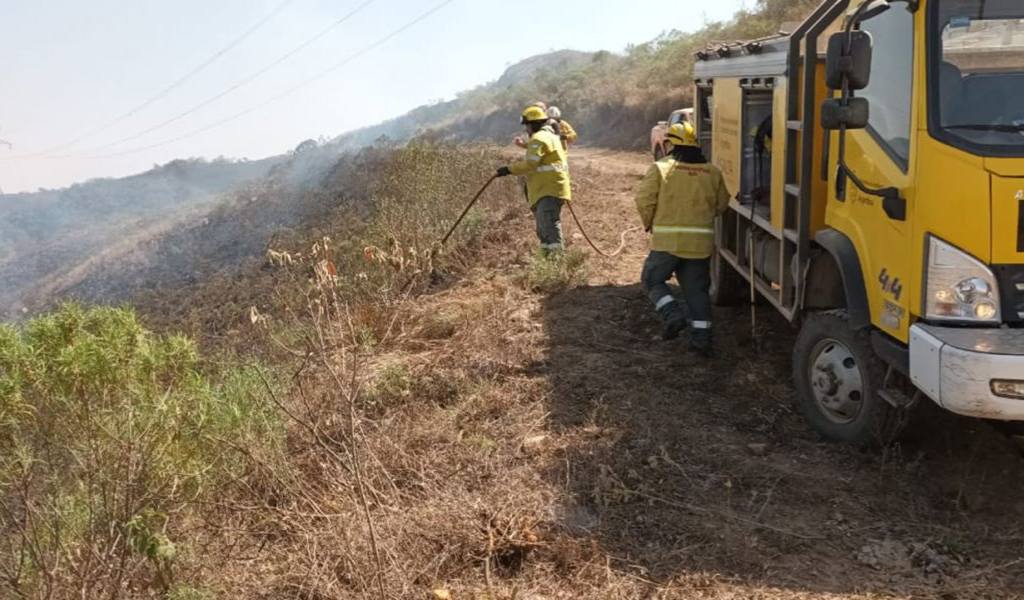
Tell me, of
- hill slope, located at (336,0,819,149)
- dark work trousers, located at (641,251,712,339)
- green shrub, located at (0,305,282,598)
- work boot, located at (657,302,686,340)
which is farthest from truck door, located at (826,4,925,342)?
hill slope, located at (336,0,819,149)

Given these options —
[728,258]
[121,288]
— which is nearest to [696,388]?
[728,258]

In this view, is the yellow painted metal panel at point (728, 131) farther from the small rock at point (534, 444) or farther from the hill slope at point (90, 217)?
the hill slope at point (90, 217)

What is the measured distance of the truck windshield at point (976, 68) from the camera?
10.9 feet

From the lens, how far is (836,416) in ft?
14.2

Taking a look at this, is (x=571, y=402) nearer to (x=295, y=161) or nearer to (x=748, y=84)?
(x=748, y=84)

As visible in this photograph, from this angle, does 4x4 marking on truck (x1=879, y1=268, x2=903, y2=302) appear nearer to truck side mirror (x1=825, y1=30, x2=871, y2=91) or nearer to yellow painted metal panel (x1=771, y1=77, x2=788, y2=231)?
truck side mirror (x1=825, y1=30, x2=871, y2=91)

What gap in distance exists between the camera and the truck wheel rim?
13.7 feet

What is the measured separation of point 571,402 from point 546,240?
338cm

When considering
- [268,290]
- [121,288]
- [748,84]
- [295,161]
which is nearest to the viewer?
[748,84]

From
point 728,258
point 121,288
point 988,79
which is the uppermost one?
point 988,79

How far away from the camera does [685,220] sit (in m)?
5.73

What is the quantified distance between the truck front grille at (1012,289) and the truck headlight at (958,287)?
4cm

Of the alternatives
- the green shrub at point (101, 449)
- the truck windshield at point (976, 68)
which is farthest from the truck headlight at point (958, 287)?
the green shrub at point (101, 449)

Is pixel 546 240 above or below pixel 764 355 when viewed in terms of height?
above
